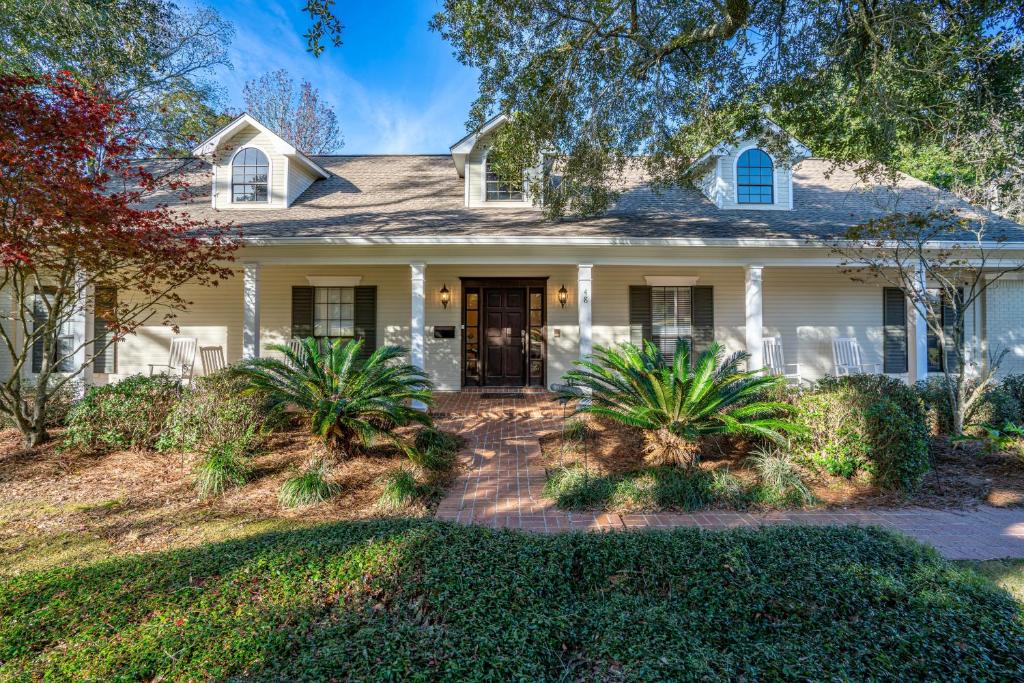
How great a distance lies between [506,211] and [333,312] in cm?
430

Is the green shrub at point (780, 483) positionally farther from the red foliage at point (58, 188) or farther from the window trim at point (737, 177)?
the red foliage at point (58, 188)

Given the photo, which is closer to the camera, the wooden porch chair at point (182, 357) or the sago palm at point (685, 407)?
the sago palm at point (685, 407)

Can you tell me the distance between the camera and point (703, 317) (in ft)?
33.4

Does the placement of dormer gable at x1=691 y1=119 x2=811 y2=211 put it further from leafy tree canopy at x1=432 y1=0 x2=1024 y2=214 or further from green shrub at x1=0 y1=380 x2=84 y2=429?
green shrub at x1=0 y1=380 x2=84 y2=429

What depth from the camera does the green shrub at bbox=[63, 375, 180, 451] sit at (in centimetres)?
568

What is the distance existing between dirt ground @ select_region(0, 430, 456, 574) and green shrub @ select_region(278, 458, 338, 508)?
0.27ft

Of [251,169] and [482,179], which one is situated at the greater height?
[251,169]

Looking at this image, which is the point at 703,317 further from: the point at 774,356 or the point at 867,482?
the point at 867,482

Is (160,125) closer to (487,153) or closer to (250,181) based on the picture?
(250,181)

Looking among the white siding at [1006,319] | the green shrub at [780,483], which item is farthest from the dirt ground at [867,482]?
the white siding at [1006,319]

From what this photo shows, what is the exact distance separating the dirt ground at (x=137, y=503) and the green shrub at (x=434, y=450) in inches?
10.2

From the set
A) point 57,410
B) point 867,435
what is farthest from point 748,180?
point 57,410

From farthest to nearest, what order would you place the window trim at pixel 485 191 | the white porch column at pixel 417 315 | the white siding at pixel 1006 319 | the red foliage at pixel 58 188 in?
1. the white siding at pixel 1006 319
2. the window trim at pixel 485 191
3. the white porch column at pixel 417 315
4. the red foliage at pixel 58 188

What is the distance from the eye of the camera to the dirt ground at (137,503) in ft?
12.1
